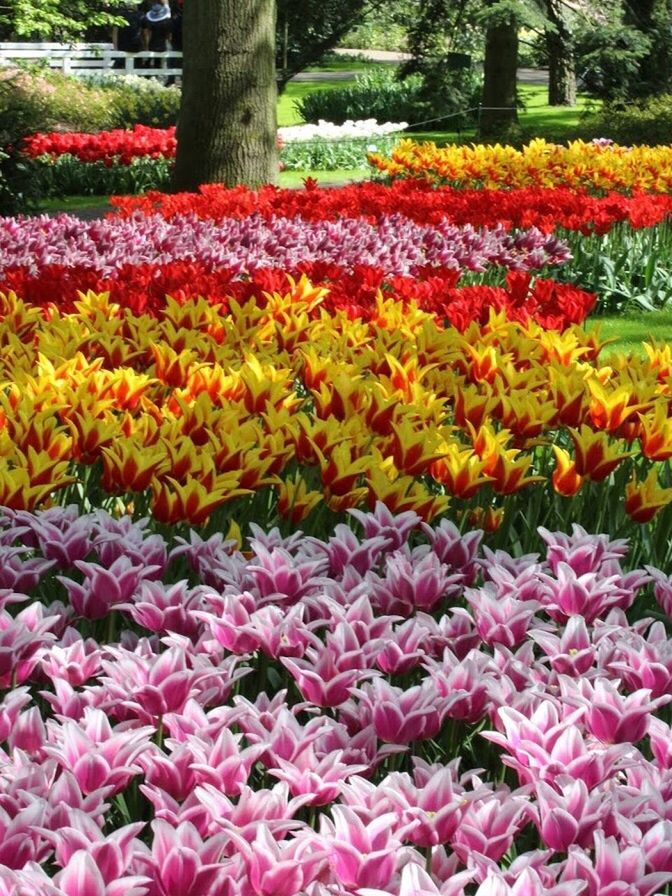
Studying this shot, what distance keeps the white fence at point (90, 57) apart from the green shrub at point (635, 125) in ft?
50.7

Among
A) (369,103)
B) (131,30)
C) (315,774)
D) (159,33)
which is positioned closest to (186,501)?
(315,774)

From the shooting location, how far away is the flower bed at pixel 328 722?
4.98 feet

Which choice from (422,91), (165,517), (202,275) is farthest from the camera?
(422,91)

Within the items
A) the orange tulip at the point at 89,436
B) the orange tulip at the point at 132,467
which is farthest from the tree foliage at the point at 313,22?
the orange tulip at the point at 132,467

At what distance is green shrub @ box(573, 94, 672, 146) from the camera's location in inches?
788

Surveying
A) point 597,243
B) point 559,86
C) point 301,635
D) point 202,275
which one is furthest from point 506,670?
point 559,86

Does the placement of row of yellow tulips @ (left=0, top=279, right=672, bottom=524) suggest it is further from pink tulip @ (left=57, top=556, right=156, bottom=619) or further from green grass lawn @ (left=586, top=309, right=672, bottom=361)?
green grass lawn @ (left=586, top=309, right=672, bottom=361)

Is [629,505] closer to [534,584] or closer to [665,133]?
[534,584]

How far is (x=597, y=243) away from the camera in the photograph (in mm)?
8938

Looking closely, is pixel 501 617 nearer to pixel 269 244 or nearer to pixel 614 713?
pixel 614 713

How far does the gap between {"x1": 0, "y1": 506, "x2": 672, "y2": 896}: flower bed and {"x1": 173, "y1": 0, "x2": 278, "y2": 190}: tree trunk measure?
9230mm

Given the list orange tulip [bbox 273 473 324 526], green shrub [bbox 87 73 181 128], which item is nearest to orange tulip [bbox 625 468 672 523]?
orange tulip [bbox 273 473 324 526]

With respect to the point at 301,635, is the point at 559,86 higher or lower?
higher

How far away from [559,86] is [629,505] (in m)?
31.7
